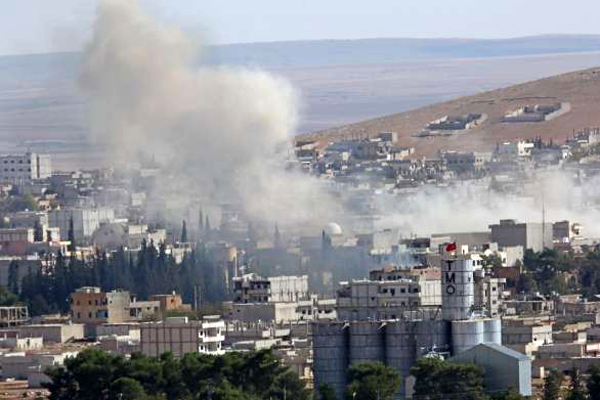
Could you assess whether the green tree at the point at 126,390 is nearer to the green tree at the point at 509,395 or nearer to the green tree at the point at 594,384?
the green tree at the point at 509,395

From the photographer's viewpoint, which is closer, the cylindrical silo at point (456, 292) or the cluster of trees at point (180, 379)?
the cluster of trees at point (180, 379)

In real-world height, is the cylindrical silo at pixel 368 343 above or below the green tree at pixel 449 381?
above

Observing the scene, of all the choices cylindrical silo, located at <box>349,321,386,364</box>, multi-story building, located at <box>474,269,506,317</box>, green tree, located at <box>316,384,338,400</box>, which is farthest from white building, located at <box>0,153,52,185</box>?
green tree, located at <box>316,384,338,400</box>

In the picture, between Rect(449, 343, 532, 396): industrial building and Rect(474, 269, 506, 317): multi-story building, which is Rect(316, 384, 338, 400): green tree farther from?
Rect(474, 269, 506, 317): multi-story building

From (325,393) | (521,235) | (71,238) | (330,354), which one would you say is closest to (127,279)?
(71,238)

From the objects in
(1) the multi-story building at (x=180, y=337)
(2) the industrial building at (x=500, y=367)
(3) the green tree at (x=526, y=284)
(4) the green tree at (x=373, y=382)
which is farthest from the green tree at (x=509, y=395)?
(3) the green tree at (x=526, y=284)

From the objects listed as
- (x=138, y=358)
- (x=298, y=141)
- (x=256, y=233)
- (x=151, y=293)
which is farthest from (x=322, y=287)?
(x=298, y=141)
